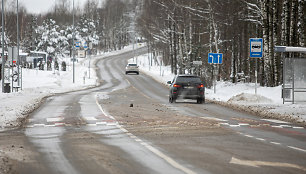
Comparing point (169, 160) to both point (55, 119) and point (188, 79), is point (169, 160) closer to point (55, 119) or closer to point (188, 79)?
point (55, 119)

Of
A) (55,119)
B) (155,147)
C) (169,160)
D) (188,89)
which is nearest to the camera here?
(169,160)

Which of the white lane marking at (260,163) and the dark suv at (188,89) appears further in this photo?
the dark suv at (188,89)

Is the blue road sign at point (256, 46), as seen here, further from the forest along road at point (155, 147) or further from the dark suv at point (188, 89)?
the forest along road at point (155, 147)

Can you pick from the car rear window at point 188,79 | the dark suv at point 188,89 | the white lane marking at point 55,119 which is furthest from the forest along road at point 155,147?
the car rear window at point 188,79

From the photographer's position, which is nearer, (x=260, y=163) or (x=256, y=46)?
(x=260, y=163)

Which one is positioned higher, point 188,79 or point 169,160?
point 188,79

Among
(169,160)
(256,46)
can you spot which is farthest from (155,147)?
(256,46)

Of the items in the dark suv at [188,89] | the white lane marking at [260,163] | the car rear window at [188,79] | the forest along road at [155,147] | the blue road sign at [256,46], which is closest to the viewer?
the forest along road at [155,147]

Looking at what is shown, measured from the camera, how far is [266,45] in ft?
122

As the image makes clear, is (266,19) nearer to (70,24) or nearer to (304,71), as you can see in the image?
(304,71)

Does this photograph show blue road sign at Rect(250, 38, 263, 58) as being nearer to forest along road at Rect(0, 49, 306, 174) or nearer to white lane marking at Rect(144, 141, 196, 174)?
forest along road at Rect(0, 49, 306, 174)

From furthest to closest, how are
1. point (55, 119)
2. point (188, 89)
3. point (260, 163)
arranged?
point (188, 89) < point (55, 119) < point (260, 163)

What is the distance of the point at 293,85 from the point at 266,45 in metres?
12.2

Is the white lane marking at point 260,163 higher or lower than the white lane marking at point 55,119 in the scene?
higher
